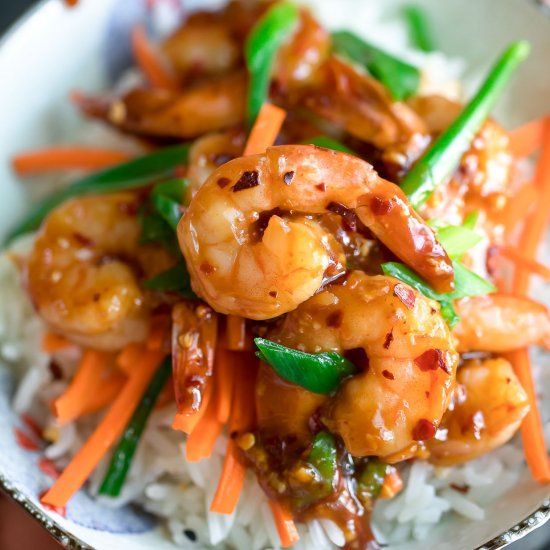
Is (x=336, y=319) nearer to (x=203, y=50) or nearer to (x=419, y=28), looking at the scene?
(x=203, y=50)

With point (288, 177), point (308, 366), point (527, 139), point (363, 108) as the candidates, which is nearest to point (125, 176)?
point (363, 108)

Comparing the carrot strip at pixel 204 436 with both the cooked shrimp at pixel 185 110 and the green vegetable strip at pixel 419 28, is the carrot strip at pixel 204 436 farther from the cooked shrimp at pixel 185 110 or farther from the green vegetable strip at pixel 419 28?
the green vegetable strip at pixel 419 28

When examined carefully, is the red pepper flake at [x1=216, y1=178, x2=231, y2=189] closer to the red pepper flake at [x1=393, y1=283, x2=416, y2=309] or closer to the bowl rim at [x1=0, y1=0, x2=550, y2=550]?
the red pepper flake at [x1=393, y1=283, x2=416, y2=309]

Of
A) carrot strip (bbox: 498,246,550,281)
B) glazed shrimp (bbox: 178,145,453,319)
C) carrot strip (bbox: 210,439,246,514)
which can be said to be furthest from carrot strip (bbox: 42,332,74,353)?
carrot strip (bbox: 498,246,550,281)

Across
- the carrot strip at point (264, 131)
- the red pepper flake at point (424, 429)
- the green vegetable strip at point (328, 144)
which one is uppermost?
the carrot strip at point (264, 131)

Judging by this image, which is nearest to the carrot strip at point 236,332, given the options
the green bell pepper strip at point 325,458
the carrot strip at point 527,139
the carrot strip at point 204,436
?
the carrot strip at point 204,436
